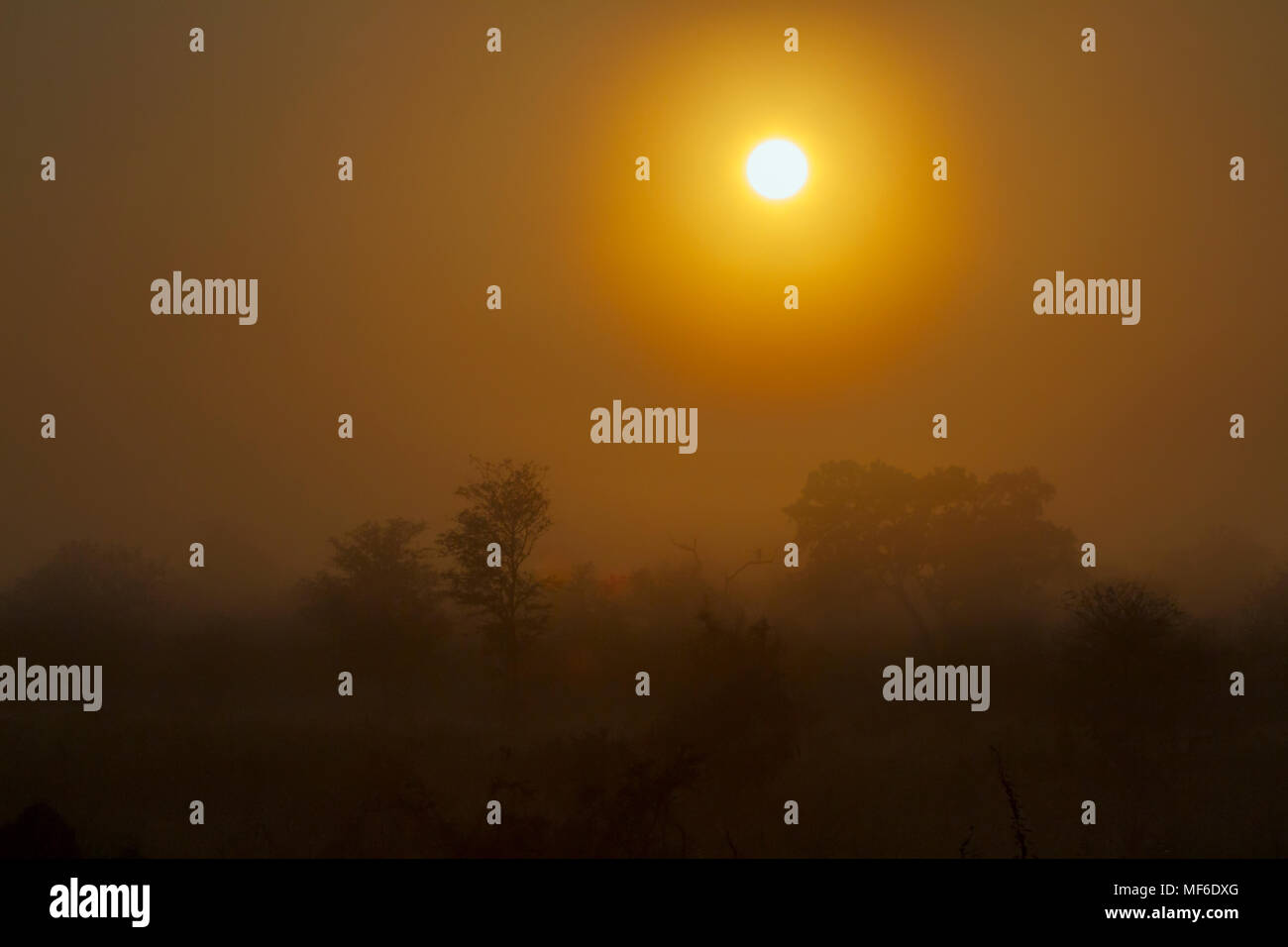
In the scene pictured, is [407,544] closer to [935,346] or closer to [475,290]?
[475,290]

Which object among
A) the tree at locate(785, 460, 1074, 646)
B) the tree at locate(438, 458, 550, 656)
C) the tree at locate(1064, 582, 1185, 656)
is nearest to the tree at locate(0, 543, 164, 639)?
the tree at locate(438, 458, 550, 656)

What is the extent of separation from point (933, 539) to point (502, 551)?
247 inches

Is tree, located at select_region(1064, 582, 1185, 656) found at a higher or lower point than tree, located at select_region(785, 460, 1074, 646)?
lower

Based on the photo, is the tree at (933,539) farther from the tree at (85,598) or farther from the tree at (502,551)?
the tree at (85,598)

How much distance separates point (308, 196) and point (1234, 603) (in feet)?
48.5

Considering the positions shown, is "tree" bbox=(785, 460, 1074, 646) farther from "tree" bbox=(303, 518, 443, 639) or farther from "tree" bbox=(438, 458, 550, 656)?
"tree" bbox=(303, 518, 443, 639)

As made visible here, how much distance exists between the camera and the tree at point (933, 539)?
48.3 ft

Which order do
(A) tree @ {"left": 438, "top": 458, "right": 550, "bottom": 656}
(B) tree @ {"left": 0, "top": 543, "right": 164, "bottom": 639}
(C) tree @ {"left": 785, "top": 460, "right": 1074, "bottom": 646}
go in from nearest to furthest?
(A) tree @ {"left": 438, "top": 458, "right": 550, "bottom": 656} < (B) tree @ {"left": 0, "top": 543, "right": 164, "bottom": 639} < (C) tree @ {"left": 785, "top": 460, "right": 1074, "bottom": 646}

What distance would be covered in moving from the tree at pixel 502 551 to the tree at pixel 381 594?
1.36 ft

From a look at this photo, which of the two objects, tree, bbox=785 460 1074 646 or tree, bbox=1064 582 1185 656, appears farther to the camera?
tree, bbox=785 460 1074 646

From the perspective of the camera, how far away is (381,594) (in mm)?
14430

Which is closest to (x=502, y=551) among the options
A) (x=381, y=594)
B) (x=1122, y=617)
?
(x=381, y=594)

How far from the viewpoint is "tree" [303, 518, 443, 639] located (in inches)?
569

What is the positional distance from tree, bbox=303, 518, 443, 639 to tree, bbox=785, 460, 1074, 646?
5439 mm
